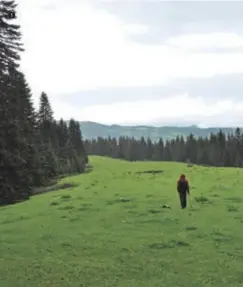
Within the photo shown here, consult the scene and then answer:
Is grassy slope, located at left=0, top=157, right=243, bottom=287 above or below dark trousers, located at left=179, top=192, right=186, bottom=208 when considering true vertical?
below

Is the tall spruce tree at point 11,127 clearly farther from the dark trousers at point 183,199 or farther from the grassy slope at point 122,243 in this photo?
the dark trousers at point 183,199

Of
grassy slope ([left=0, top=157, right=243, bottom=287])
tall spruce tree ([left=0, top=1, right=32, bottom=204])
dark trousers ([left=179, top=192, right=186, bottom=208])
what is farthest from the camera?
tall spruce tree ([left=0, top=1, right=32, bottom=204])

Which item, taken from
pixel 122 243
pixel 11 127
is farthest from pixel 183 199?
pixel 11 127

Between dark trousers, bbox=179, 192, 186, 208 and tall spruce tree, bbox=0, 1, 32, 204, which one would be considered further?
tall spruce tree, bbox=0, 1, 32, 204

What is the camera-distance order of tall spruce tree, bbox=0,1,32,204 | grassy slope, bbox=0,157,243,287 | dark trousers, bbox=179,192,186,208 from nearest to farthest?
grassy slope, bbox=0,157,243,287, dark trousers, bbox=179,192,186,208, tall spruce tree, bbox=0,1,32,204

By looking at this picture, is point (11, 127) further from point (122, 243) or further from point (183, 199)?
point (122, 243)

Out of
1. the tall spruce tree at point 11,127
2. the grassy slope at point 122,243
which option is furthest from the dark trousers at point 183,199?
the tall spruce tree at point 11,127

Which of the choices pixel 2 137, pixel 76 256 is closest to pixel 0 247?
pixel 76 256

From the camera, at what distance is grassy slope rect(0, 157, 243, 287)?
1603 cm

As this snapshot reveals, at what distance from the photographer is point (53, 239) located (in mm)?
21812

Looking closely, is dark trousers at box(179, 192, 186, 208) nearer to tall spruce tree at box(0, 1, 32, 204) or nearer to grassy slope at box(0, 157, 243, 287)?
grassy slope at box(0, 157, 243, 287)

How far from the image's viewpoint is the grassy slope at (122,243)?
16031mm

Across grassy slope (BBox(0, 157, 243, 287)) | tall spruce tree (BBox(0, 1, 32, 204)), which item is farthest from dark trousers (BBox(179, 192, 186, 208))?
tall spruce tree (BBox(0, 1, 32, 204))

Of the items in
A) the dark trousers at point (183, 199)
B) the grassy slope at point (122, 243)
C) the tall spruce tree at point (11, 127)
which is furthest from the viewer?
the tall spruce tree at point (11, 127)
